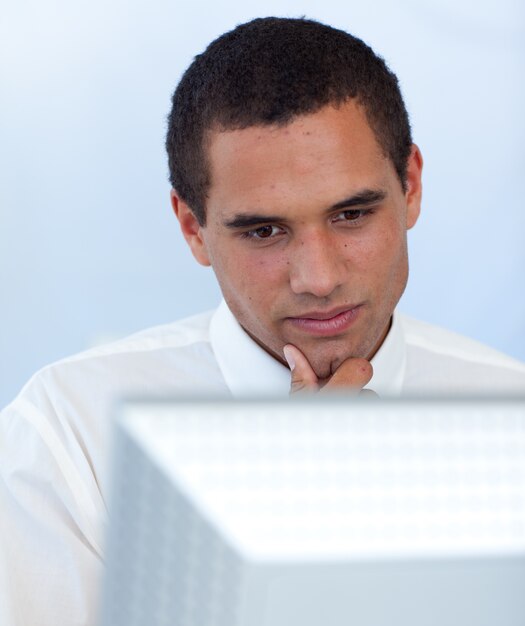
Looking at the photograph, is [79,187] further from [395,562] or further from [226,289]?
[395,562]

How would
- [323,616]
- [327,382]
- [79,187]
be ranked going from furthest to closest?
[79,187], [327,382], [323,616]

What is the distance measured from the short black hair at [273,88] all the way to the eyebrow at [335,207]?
0.10 m

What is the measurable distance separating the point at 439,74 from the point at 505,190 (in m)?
0.40

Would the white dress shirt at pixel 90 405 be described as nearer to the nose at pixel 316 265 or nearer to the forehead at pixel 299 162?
the nose at pixel 316 265

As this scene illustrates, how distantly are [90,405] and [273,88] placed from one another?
0.59 m

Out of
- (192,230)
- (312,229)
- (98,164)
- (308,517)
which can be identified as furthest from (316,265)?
(98,164)

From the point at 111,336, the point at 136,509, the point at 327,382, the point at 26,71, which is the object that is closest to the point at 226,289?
the point at 327,382

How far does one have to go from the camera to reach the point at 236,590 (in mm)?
497

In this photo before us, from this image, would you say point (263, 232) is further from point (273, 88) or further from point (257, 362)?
point (257, 362)

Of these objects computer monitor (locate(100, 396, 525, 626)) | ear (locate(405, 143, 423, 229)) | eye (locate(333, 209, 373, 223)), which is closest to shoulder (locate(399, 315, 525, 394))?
ear (locate(405, 143, 423, 229))

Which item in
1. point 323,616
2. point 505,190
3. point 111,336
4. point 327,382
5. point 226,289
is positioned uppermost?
point 505,190

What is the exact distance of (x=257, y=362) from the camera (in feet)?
5.57

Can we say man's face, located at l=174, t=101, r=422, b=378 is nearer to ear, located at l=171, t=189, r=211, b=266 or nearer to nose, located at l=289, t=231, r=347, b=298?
nose, located at l=289, t=231, r=347, b=298

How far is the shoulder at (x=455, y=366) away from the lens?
1858 millimetres
